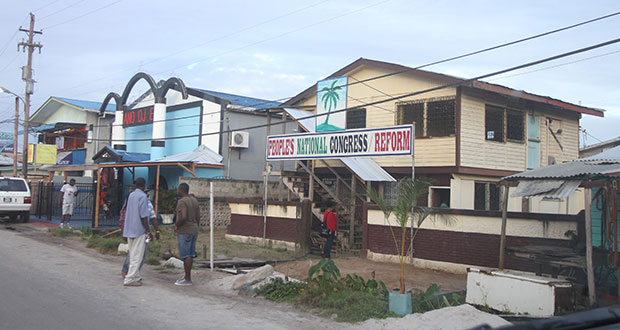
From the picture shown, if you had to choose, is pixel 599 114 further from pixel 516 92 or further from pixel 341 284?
pixel 341 284

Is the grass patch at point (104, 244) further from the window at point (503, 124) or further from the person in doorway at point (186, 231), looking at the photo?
the window at point (503, 124)

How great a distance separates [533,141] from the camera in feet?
60.7

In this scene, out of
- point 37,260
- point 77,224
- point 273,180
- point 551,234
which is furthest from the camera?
point 273,180

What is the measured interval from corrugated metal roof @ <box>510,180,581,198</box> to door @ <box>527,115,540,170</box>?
8984 millimetres

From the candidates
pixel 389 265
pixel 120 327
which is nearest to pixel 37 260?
pixel 120 327

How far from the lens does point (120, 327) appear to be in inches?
272

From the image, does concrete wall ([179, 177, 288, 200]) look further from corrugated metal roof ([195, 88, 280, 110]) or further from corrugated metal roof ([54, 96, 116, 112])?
corrugated metal roof ([54, 96, 116, 112])

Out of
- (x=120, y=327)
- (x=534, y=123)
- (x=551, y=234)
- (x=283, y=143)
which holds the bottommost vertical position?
(x=120, y=327)

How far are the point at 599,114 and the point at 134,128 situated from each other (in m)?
23.5

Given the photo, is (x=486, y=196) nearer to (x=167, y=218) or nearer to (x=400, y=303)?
(x=400, y=303)

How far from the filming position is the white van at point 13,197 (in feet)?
70.8

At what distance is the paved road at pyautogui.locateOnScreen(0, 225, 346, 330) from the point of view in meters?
7.20

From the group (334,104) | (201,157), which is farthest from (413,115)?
(201,157)

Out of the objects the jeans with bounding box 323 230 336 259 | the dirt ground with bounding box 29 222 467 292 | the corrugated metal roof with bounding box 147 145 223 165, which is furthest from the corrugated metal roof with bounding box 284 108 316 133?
the corrugated metal roof with bounding box 147 145 223 165
